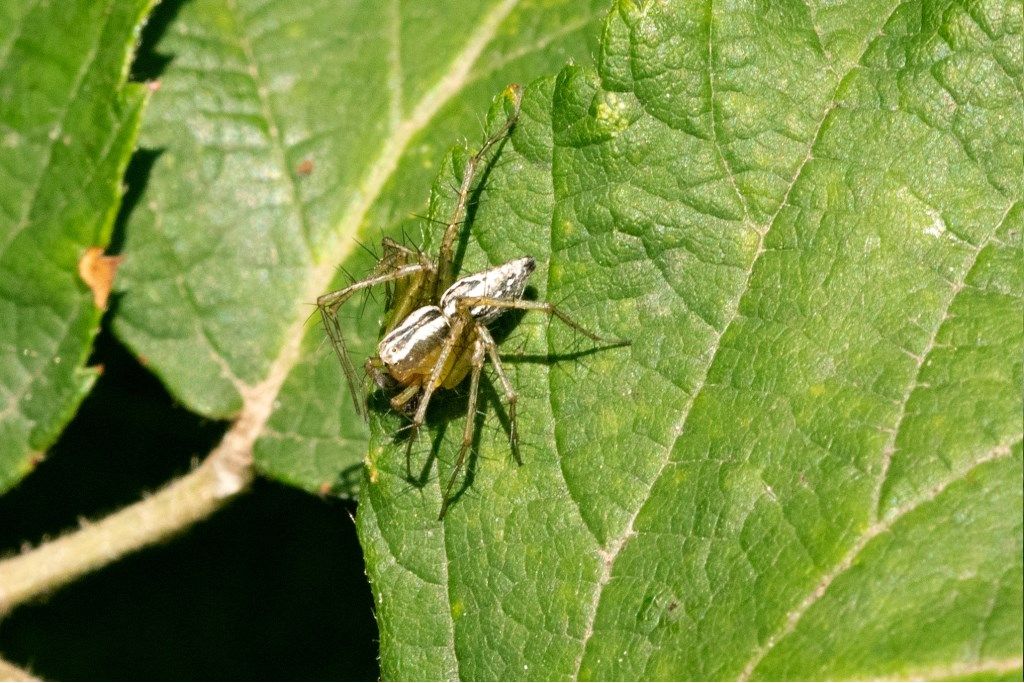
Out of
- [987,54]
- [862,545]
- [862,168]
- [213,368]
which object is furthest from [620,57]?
[213,368]

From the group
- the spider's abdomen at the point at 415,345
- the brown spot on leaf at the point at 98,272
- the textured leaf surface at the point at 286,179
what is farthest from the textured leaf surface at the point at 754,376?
the brown spot on leaf at the point at 98,272

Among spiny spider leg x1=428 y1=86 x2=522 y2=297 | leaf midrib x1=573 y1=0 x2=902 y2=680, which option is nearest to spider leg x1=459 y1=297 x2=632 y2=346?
spiny spider leg x1=428 y1=86 x2=522 y2=297

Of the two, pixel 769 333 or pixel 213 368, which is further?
pixel 213 368

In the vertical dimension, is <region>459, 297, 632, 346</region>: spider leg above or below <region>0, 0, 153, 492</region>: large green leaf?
below

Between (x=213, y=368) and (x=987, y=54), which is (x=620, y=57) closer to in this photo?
(x=987, y=54)

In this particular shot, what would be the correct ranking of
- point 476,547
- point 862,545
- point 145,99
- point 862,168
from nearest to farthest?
point 862,545
point 862,168
point 476,547
point 145,99

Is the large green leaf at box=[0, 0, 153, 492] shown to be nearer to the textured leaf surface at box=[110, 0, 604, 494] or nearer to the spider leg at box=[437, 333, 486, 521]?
the textured leaf surface at box=[110, 0, 604, 494]
